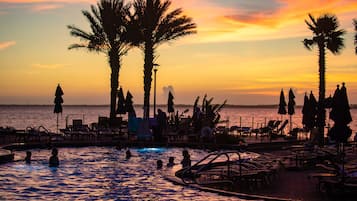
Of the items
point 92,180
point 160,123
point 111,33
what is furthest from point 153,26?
point 92,180

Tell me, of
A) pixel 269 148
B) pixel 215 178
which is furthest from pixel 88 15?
pixel 215 178

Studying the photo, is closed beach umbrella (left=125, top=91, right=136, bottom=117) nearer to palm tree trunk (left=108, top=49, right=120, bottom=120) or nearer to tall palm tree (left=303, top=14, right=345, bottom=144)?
palm tree trunk (left=108, top=49, right=120, bottom=120)

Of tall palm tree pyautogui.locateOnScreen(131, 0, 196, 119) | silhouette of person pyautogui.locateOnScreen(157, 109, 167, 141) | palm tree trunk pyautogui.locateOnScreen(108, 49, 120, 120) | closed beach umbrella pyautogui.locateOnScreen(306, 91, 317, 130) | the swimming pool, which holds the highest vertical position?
tall palm tree pyautogui.locateOnScreen(131, 0, 196, 119)

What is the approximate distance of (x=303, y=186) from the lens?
1430 centimetres

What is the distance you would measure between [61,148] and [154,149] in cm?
393

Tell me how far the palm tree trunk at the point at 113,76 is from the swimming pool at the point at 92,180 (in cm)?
1387

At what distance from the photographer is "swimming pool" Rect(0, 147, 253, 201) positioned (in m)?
12.8

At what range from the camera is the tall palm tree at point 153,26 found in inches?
1368

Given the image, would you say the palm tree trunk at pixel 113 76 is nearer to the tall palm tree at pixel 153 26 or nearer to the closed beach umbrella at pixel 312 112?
the tall palm tree at pixel 153 26

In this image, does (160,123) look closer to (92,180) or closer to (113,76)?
(113,76)

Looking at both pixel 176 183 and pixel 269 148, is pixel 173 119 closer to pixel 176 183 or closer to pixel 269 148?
pixel 269 148

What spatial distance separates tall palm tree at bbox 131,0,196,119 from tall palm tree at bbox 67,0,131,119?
951 mm

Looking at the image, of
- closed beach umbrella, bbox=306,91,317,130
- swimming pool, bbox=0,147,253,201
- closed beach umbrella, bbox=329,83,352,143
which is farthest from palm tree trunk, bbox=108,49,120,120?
closed beach umbrella, bbox=329,83,352,143

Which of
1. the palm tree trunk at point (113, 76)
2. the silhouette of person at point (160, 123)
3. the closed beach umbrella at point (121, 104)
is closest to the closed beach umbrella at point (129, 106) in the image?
the closed beach umbrella at point (121, 104)
